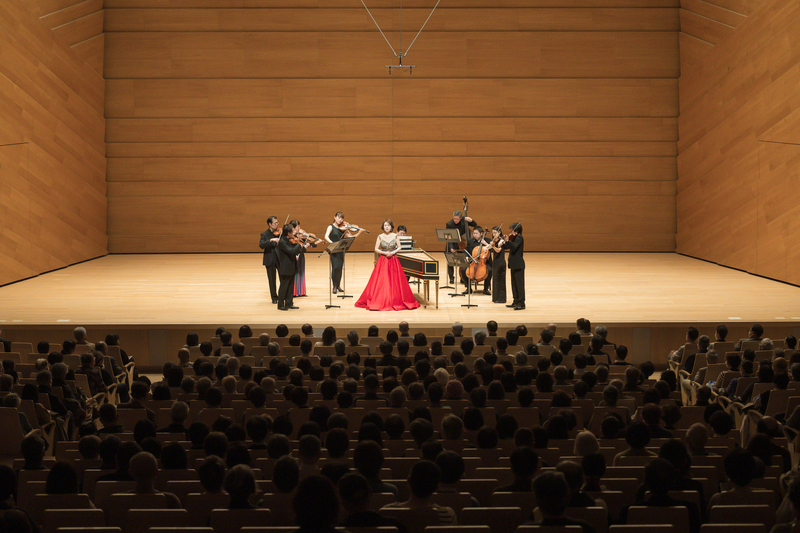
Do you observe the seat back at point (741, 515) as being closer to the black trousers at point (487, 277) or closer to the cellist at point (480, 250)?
the cellist at point (480, 250)

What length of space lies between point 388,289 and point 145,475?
7198 mm

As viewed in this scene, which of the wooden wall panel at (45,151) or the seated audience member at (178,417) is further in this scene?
the wooden wall panel at (45,151)

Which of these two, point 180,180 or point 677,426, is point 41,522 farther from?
point 180,180

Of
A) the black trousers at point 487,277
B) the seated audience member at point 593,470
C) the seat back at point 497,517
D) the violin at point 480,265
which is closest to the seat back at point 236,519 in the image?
the seat back at point 497,517

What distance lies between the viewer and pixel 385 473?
401 cm

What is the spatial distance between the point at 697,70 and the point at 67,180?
12875 millimetres

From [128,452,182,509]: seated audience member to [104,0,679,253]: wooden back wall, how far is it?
13774mm

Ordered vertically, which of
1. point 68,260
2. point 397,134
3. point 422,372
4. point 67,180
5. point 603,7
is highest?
point 603,7

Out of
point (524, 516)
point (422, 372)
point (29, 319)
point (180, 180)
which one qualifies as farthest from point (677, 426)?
point (180, 180)

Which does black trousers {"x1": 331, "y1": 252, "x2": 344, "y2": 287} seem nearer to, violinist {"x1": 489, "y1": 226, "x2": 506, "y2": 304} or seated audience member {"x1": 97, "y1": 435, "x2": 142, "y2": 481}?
violinist {"x1": 489, "y1": 226, "x2": 506, "y2": 304}

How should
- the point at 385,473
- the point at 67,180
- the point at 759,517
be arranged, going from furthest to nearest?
1. the point at 67,180
2. the point at 385,473
3. the point at 759,517

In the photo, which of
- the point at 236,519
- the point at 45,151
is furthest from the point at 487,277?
the point at 236,519

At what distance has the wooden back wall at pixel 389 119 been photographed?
666 inches

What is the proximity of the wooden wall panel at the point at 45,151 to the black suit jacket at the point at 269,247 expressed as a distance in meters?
4.96
